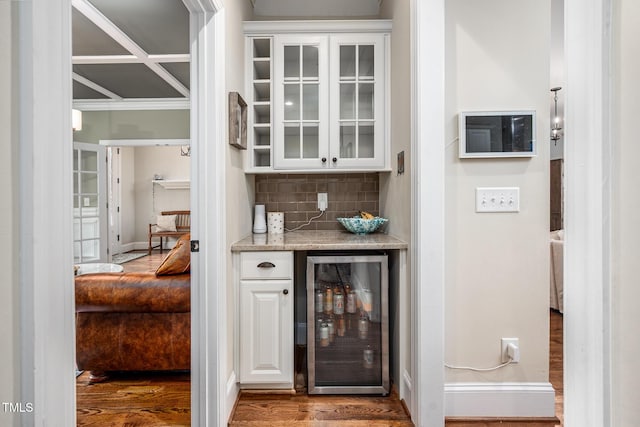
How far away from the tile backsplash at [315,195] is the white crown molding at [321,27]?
3.39ft

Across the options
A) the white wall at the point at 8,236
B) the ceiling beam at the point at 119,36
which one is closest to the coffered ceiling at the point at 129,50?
the ceiling beam at the point at 119,36

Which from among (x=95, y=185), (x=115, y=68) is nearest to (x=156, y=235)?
(x=95, y=185)

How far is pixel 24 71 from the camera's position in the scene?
1.83 ft

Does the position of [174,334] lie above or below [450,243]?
below

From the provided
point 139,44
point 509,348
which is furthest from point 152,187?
point 509,348

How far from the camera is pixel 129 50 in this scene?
3.61m

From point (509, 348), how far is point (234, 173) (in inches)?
72.0

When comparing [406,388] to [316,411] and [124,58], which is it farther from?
[124,58]

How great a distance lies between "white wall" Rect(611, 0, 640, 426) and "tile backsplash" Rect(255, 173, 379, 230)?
2004 mm

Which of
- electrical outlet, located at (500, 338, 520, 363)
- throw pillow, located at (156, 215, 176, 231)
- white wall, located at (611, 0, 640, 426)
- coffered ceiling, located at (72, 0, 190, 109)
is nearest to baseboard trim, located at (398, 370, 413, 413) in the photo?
electrical outlet, located at (500, 338, 520, 363)

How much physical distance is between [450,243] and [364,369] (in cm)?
93

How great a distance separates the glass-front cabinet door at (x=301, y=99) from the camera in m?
2.43

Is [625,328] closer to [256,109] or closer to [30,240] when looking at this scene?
[30,240]

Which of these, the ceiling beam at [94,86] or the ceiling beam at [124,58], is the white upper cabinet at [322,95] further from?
the ceiling beam at [94,86]
